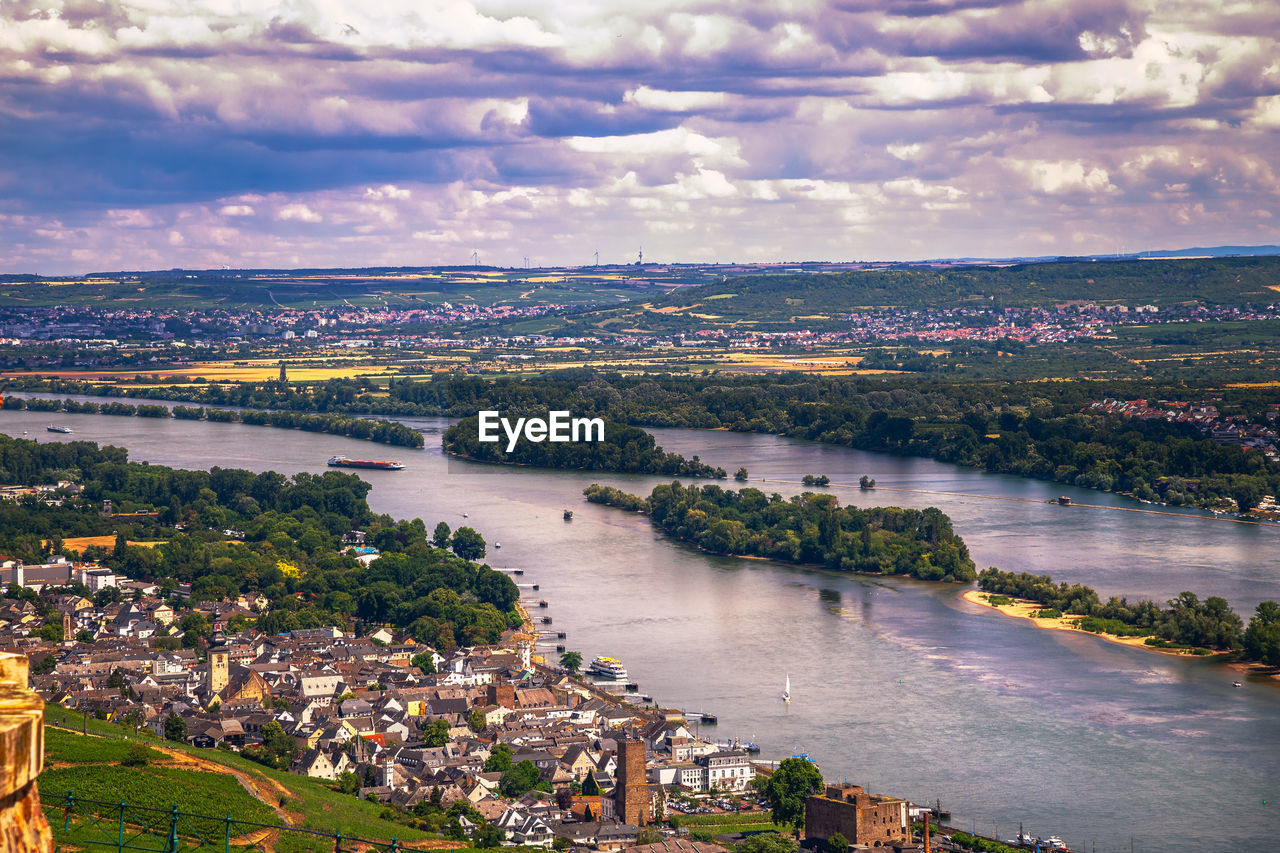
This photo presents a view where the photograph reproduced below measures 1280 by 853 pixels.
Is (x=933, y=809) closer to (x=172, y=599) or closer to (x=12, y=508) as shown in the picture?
(x=172, y=599)

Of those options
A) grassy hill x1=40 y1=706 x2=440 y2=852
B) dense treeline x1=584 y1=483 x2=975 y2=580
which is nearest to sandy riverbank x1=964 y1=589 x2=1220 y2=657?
dense treeline x1=584 y1=483 x2=975 y2=580

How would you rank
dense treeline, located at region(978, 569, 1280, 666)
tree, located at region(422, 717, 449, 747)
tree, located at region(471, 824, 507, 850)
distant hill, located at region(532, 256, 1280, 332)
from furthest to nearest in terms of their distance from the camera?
distant hill, located at region(532, 256, 1280, 332)
dense treeline, located at region(978, 569, 1280, 666)
tree, located at region(422, 717, 449, 747)
tree, located at region(471, 824, 507, 850)

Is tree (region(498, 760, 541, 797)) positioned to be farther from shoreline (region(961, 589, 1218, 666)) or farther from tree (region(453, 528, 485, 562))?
tree (region(453, 528, 485, 562))

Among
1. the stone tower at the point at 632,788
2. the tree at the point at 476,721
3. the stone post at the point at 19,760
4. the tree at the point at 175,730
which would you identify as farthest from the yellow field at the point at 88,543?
the stone post at the point at 19,760

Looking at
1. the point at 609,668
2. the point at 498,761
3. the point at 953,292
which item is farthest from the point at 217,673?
the point at 953,292

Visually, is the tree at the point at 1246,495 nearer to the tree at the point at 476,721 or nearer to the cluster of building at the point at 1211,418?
the cluster of building at the point at 1211,418

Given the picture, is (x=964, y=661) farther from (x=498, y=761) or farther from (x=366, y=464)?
(x=366, y=464)
